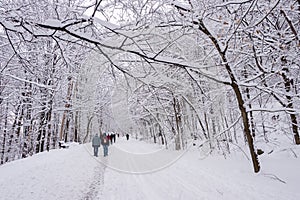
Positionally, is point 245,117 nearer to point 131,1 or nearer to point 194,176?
point 194,176

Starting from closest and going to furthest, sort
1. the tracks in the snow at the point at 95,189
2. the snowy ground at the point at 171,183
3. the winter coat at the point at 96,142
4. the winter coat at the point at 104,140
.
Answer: the snowy ground at the point at 171,183 < the tracks in the snow at the point at 95,189 < the winter coat at the point at 96,142 < the winter coat at the point at 104,140

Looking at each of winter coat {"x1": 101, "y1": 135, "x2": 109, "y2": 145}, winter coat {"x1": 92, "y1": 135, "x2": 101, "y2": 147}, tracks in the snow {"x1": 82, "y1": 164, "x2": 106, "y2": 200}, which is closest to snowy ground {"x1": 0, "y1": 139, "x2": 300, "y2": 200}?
tracks in the snow {"x1": 82, "y1": 164, "x2": 106, "y2": 200}

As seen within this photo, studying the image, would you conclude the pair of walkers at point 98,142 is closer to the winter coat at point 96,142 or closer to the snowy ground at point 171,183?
the winter coat at point 96,142

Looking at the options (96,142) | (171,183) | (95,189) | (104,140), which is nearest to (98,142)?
(96,142)

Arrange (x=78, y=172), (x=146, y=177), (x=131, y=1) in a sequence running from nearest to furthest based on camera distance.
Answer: (x=131, y=1) → (x=146, y=177) → (x=78, y=172)

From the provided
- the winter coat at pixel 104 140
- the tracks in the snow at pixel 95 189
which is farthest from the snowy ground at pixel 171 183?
the winter coat at pixel 104 140

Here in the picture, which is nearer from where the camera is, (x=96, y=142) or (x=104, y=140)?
(x=96, y=142)

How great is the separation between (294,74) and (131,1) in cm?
616

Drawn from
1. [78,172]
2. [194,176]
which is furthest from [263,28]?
[78,172]

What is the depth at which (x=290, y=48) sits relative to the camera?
6.36m

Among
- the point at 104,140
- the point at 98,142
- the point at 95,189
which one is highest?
the point at 104,140

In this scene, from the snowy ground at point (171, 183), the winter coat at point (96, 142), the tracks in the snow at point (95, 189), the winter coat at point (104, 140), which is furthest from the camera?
the winter coat at point (104, 140)

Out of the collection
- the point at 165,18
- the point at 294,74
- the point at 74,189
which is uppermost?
the point at 165,18

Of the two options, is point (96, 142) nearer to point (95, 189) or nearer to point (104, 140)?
point (104, 140)
